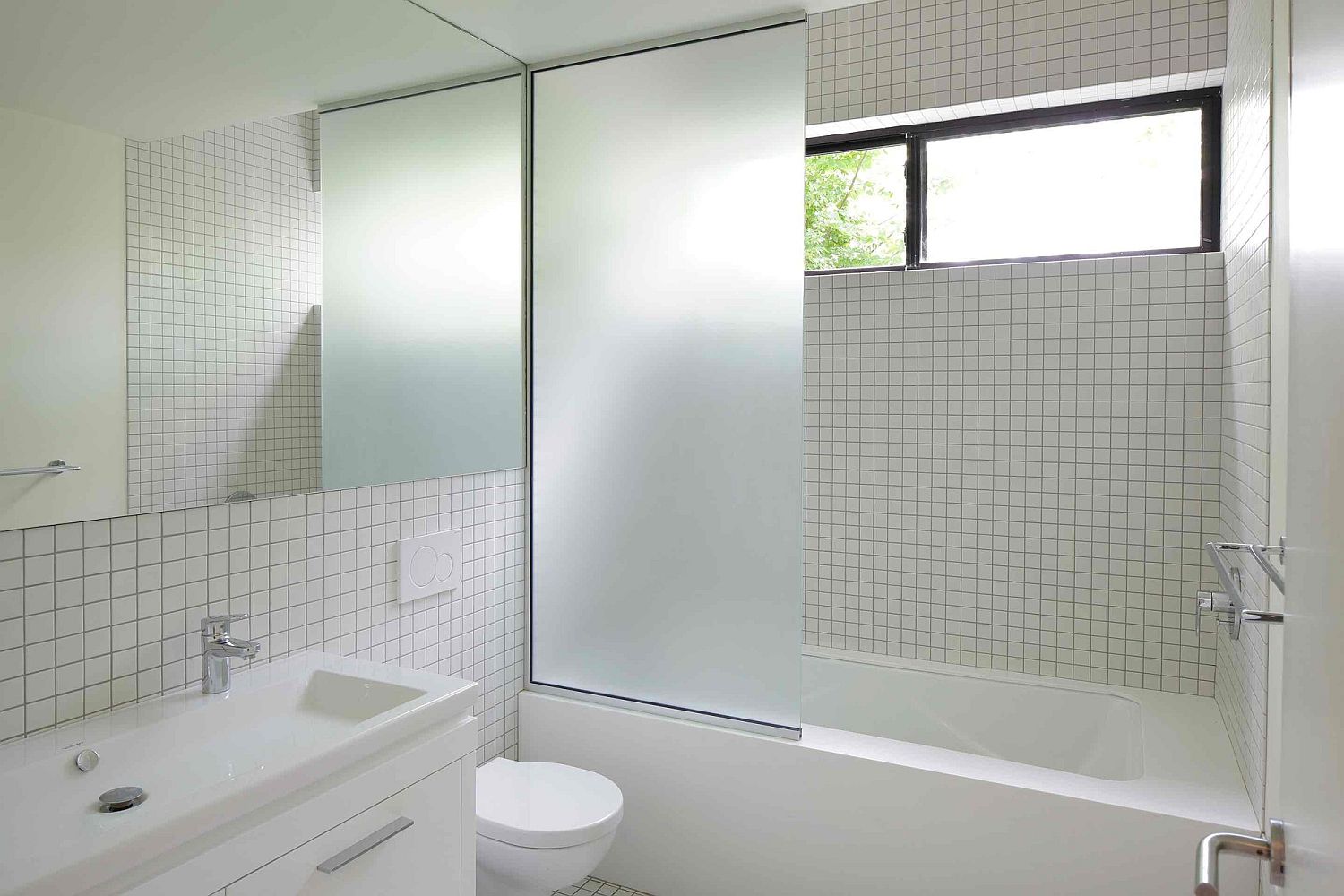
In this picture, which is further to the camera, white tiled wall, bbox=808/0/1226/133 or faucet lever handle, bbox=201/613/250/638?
white tiled wall, bbox=808/0/1226/133

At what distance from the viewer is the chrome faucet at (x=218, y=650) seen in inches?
62.4

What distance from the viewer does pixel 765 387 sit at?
87.0 inches

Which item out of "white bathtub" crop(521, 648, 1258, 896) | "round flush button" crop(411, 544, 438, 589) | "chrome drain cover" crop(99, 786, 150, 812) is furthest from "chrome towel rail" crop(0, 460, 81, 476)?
"white bathtub" crop(521, 648, 1258, 896)

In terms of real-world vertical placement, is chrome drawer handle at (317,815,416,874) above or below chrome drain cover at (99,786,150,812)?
below

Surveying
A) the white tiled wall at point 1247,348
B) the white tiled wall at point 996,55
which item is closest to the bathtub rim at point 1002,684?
the white tiled wall at point 1247,348

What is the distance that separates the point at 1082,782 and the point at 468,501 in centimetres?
175

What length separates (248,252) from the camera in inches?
66.5

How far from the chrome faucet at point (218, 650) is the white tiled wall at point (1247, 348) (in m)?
2.06

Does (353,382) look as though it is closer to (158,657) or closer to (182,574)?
(182,574)

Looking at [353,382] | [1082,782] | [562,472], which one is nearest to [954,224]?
[562,472]

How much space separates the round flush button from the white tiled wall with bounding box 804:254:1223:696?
64.3 inches

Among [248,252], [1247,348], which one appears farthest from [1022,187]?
[248,252]

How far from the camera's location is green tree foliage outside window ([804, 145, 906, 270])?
3203 millimetres

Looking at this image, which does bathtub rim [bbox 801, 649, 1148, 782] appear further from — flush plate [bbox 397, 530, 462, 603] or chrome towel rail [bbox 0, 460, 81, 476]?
chrome towel rail [bbox 0, 460, 81, 476]
